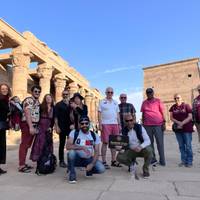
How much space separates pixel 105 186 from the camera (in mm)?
5109

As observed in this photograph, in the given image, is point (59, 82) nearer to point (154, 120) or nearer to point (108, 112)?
point (154, 120)

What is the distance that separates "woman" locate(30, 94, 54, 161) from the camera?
6301mm

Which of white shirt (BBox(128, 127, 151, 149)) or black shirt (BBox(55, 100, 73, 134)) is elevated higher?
black shirt (BBox(55, 100, 73, 134))

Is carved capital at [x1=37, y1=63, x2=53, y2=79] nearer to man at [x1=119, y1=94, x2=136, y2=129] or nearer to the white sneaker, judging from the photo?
man at [x1=119, y1=94, x2=136, y2=129]

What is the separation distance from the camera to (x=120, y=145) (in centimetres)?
621

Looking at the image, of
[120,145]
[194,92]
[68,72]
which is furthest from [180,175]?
[194,92]

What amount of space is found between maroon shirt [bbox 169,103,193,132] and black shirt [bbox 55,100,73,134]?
245cm

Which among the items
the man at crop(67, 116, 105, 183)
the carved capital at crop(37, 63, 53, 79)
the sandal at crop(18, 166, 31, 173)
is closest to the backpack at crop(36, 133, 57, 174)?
the sandal at crop(18, 166, 31, 173)

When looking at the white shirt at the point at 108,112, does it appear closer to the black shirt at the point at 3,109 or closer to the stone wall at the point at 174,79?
the black shirt at the point at 3,109

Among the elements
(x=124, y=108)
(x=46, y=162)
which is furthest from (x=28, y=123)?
(x=124, y=108)

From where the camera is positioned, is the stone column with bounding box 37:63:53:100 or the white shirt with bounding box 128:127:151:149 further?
the stone column with bounding box 37:63:53:100

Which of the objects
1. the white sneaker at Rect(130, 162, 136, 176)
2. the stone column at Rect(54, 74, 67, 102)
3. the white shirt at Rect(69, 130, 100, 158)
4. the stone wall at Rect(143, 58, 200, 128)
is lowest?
the white sneaker at Rect(130, 162, 136, 176)

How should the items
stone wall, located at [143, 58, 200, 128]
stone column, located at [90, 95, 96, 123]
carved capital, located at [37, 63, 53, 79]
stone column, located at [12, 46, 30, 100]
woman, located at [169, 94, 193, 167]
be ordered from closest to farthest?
woman, located at [169, 94, 193, 167] → stone column, located at [12, 46, 30, 100] → carved capital, located at [37, 63, 53, 79] → stone column, located at [90, 95, 96, 123] → stone wall, located at [143, 58, 200, 128]

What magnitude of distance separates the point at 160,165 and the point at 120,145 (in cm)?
176
